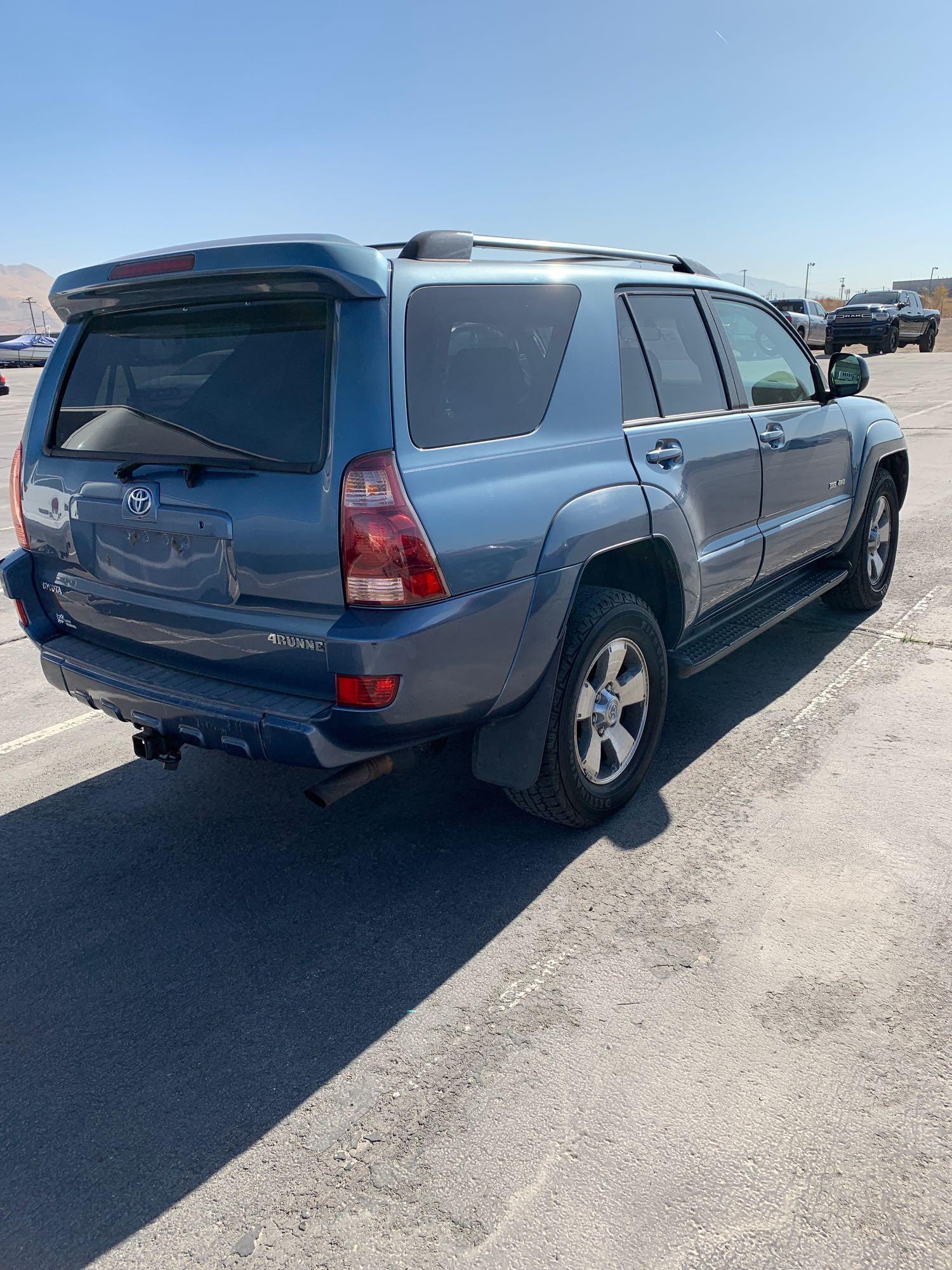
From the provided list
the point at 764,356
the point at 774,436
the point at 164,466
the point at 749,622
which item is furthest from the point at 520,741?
the point at 764,356

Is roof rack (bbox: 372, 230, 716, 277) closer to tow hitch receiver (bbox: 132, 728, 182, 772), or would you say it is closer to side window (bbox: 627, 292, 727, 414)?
side window (bbox: 627, 292, 727, 414)

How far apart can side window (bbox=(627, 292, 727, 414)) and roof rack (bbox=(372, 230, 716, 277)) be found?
22cm

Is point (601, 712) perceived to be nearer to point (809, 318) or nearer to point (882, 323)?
point (809, 318)

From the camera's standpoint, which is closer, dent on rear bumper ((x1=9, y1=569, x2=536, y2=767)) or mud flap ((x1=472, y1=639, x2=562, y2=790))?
dent on rear bumper ((x1=9, y1=569, x2=536, y2=767))

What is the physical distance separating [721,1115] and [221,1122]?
115cm

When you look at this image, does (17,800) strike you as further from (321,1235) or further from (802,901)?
(802,901)

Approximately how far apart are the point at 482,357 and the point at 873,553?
3.84 metres

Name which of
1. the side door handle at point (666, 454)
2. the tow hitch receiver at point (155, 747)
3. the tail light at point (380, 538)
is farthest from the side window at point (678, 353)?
the tow hitch receiver at point (155, 747)

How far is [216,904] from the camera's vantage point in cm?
318

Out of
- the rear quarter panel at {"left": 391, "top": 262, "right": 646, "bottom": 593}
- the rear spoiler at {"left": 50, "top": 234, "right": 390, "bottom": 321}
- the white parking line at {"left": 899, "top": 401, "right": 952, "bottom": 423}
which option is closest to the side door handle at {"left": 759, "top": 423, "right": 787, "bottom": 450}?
the rear quarter panel at {"left": 391, "top": 262, "right": 646, "bottom": 593}

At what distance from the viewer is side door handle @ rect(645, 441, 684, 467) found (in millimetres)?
3611

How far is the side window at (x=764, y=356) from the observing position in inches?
178

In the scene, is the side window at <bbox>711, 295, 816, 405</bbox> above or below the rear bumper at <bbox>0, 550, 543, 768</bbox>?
above

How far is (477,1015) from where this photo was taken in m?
2.65
